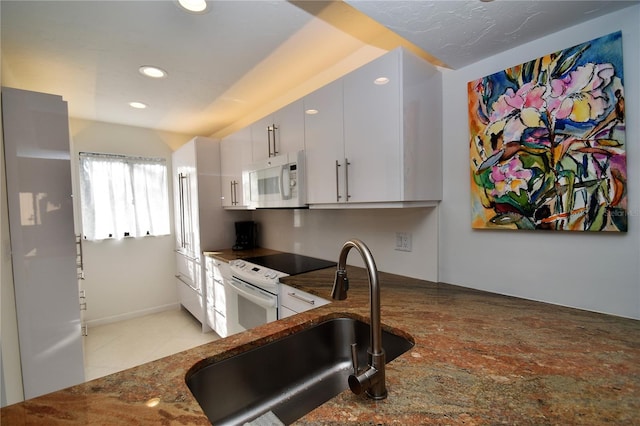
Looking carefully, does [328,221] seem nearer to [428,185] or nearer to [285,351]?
[428,185]

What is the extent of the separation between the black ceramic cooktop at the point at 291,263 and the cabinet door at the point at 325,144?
542 mm

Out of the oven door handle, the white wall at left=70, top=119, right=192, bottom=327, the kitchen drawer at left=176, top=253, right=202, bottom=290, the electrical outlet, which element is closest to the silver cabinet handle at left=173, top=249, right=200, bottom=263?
the kitchen drawer at left=176, top=253, right=202, bottom=290

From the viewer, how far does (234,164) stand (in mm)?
2939

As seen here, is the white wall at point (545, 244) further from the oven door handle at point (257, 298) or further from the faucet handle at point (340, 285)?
the oven door handle at point (257, 298)

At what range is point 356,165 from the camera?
162 cm

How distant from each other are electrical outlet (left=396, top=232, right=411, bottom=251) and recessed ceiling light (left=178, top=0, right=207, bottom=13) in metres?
1.73

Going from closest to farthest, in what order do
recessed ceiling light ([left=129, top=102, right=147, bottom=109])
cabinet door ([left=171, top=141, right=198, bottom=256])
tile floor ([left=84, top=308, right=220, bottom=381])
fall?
tile floor ([left=84, top=308, right=220, bottom=381]) → recessed ceiling light ([left=129, top=102, right=147, bottom=109]) → cabinet door ([left=171, top=141, right=198, bottom=256])

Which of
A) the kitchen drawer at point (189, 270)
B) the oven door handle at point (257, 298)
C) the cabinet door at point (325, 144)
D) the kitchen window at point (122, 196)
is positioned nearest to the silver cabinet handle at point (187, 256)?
the kitchen drawer at point (189, 270)

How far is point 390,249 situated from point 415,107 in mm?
932

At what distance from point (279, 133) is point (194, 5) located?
993 mm

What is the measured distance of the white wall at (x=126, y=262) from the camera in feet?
10.5

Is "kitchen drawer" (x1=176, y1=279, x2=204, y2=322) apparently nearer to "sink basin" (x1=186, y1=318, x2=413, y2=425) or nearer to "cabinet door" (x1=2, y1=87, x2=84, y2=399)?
"cabinet door" (x1=2, y1=87, x2=84, y2=399)

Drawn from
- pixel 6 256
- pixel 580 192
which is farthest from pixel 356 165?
pixel 6 256

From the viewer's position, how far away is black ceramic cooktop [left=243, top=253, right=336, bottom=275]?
2.09 metres
